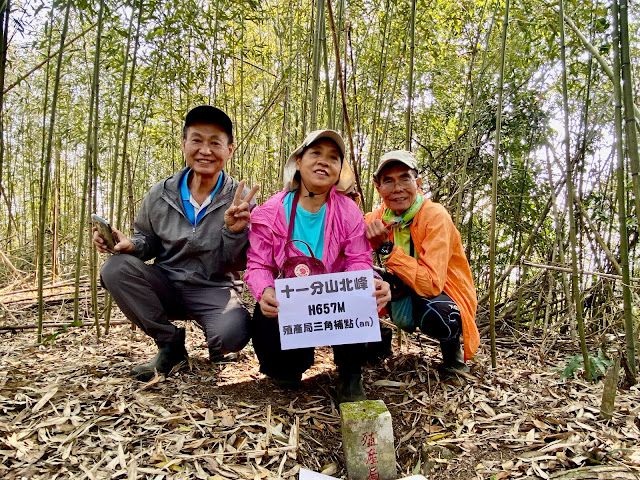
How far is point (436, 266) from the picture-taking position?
1887 mm

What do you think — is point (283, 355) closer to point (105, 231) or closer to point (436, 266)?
point (436, 266)

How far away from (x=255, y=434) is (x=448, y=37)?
10.7ft

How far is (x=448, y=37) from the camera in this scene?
3500mm

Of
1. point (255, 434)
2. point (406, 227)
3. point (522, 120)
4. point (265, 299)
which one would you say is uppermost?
point (522, 120)

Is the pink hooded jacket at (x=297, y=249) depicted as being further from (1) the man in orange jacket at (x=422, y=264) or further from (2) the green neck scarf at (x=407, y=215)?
(2) the green neck scarf at (x=407, y=215)

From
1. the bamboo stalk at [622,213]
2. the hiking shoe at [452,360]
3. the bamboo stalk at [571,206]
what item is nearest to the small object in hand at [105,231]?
the hiking shoe at [452,360]

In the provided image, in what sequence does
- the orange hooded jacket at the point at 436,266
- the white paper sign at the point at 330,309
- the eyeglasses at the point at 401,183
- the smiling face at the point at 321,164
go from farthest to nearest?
the eyeglasses at the point at 401,183, the orange hooded jacket at the point at 436,266, the smiling face at the point at 321,164, the white paper sign at the point at 330,309

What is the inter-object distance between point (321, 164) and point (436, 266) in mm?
657

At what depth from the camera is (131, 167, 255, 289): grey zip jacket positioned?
80.0 inches

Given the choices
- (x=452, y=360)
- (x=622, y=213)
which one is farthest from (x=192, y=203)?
(x=622, y=213)

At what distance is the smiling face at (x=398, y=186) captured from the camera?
2.00 meters

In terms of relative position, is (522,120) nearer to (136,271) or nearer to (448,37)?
(448,37)

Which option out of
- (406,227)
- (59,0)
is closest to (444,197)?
(406,227)

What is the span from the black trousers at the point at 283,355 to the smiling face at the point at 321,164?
60 centimetres
